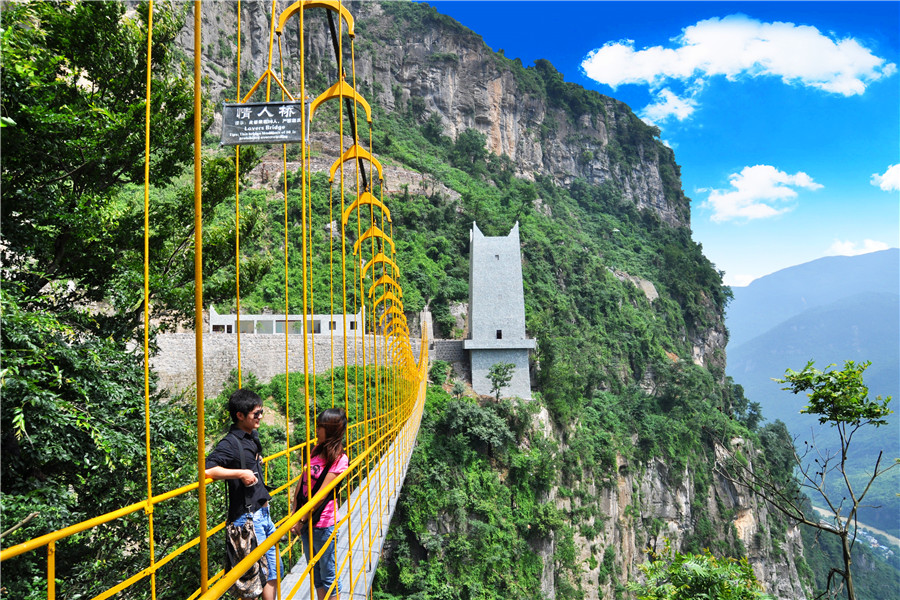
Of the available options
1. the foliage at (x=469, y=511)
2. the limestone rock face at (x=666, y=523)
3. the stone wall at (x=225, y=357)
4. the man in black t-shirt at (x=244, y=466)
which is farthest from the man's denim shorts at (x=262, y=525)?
the limestone rock face at (x=666, y=523)

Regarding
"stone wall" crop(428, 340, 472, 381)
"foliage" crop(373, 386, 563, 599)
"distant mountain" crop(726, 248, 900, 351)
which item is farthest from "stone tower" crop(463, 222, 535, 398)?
"distant mountain" crop(726, 248, 900, 351)

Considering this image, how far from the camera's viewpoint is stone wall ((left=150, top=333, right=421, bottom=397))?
927 cm

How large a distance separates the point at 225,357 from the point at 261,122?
30.3 feet

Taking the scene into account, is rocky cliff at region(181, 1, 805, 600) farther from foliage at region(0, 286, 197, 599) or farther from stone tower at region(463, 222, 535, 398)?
foliage at region(0, 286, 197, 599)

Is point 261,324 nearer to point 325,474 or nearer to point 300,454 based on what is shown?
point 300,454

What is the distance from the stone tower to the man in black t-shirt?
458 inches

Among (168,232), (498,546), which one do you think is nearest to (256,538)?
(168,232)

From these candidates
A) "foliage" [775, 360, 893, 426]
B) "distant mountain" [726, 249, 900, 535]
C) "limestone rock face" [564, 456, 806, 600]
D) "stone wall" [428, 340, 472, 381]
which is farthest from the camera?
"distant mountain" [726, 249, 900, 535]

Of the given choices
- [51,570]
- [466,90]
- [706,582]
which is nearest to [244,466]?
[51,570]

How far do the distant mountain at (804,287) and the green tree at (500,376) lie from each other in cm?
15442

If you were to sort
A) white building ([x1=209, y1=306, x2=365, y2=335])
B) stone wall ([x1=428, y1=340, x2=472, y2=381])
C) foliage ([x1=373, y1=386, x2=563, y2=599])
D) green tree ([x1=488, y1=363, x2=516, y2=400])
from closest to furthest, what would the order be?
foliage ([x1=373, y1=386, x2=563, y2=599]) → white building ([x1=209, y1=306, x2=365, y2=335]) → green tree ([x1=488, y1=363, x2=516, y2=400]) → stone wall ([x1=428, y1=340, x2=472, y2=381])

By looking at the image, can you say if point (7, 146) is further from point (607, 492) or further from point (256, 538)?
point (607, 492)

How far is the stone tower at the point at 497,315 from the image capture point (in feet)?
43.6

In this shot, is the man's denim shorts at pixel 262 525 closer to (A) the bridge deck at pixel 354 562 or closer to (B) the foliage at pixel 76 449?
(A) the bridge deck at pixel 354 562
